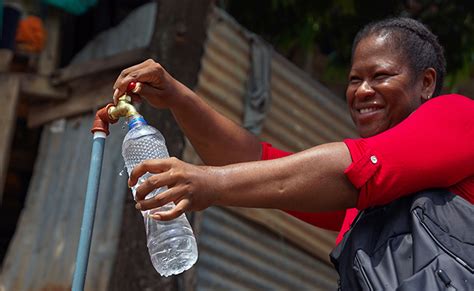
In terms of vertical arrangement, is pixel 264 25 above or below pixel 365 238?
below

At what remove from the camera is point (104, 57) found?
6570mm

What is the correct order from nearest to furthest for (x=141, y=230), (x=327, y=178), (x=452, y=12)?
(x=327, y=178) → (x=141, y=230) → (x=452, y=12)

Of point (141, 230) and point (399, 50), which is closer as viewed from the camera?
point (399, 50)

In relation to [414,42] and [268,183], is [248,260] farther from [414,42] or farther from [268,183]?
[268,183]

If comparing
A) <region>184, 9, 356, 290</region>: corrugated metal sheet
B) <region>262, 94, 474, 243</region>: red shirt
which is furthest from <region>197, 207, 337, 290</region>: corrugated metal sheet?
<region>262, 94, 474, 243</region>: red shirt

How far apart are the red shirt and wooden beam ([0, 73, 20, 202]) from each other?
426 cm

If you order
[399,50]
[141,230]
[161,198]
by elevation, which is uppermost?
[399,50]

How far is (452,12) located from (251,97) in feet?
6.78

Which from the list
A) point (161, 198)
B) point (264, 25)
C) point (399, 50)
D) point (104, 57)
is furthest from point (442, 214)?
point (264, 25)

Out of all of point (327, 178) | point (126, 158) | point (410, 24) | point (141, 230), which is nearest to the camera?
point (327, 178)

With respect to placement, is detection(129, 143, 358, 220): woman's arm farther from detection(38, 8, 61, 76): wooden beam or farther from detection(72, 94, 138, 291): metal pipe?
detection(38, 8, 61, 76): wooden beam

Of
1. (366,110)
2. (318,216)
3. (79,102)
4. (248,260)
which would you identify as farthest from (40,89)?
(366,110)

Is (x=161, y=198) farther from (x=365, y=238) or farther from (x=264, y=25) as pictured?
(x=264, y=25)

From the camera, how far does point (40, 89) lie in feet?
21.9
